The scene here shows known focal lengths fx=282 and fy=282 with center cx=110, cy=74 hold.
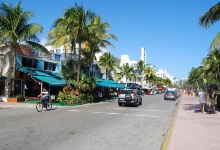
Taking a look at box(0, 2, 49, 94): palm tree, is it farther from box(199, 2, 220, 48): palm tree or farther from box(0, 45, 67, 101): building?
box(199, 2, 220, 48): palm tree

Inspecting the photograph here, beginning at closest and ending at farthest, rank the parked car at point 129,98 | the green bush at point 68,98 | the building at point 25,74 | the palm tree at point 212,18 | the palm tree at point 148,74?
the palm tree at point 212,18 → the parked car at point 129,98 → the green bush at point 68,98 → the building at point 25,74 → the palm tree at point 148,74

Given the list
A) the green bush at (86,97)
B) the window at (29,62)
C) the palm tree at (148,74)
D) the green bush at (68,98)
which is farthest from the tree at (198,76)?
the green bush at (68,98)

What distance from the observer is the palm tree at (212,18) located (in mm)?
18391

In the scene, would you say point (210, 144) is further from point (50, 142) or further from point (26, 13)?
point (26, 13)

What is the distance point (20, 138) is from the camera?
9539 mm

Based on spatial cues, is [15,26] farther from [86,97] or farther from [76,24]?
[86,97]

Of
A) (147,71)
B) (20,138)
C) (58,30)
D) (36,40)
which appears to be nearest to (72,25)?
(58,30)

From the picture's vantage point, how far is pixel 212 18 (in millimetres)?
19938

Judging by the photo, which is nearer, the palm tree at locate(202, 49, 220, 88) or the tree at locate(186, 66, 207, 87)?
the palm tree at locate(202, 49, 220, 88)

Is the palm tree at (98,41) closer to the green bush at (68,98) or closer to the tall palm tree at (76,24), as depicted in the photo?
the tall palm tree at (76,24)

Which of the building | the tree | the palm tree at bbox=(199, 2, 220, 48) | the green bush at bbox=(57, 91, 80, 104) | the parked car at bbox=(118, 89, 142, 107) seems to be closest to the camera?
the palm tree at bbox=(199, 2, 220, 48)

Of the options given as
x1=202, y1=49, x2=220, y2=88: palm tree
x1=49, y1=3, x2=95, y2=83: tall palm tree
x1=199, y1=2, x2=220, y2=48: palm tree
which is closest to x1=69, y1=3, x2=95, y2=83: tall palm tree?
x1=49, y1=3, x2=95, y2=83: tall palm tree

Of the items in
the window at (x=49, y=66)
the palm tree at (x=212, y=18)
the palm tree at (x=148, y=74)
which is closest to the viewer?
the palm tree at (x=212, y=18)

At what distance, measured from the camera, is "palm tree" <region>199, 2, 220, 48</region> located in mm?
18391
